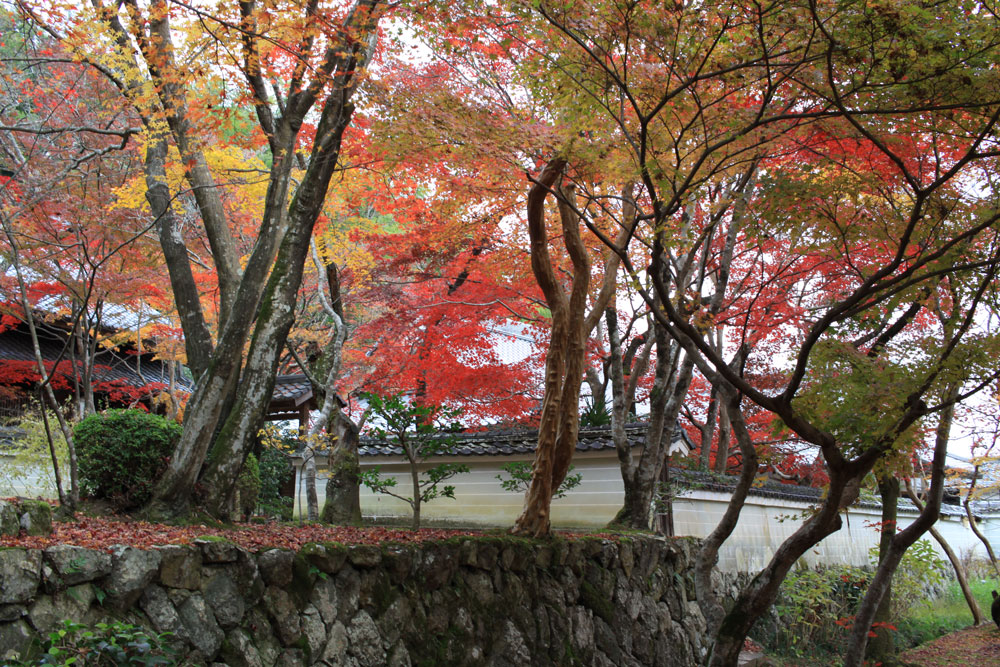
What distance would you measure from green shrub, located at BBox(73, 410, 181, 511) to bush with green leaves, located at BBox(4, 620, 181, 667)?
2894 millimetres

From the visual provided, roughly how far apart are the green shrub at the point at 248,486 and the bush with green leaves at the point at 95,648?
4123 millimetres

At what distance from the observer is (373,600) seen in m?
5.72

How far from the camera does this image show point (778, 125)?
6844mm

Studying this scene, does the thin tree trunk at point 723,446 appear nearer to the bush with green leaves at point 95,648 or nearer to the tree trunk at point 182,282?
the tree trunk at point 182,282

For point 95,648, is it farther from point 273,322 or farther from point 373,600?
point 273,322

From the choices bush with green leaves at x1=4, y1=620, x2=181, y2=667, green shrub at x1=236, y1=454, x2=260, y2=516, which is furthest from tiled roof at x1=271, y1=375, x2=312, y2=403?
bush with green leaves at x1=4, y1=620, x2=181, y2=667

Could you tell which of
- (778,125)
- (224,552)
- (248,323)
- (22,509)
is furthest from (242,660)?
(778,125)

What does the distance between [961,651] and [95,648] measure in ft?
50.6

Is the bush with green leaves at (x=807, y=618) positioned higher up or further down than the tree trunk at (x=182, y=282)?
further down

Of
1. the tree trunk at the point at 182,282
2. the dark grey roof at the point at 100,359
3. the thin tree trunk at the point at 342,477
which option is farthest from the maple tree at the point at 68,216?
the thin tree trunk at the point at 342,477

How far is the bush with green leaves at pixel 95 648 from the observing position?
11.2 feet

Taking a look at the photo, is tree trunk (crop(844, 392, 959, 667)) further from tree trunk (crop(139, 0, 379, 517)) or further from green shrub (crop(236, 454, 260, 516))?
tree trunk (crop(139, 0, 379, 517))

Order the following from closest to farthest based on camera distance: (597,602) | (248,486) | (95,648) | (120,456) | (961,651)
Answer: (95,648) → (120,456) → (248,486) → (597,602) → (961,651)

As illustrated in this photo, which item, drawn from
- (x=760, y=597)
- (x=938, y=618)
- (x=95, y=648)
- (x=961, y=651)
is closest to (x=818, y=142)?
(x=760, y=597)
